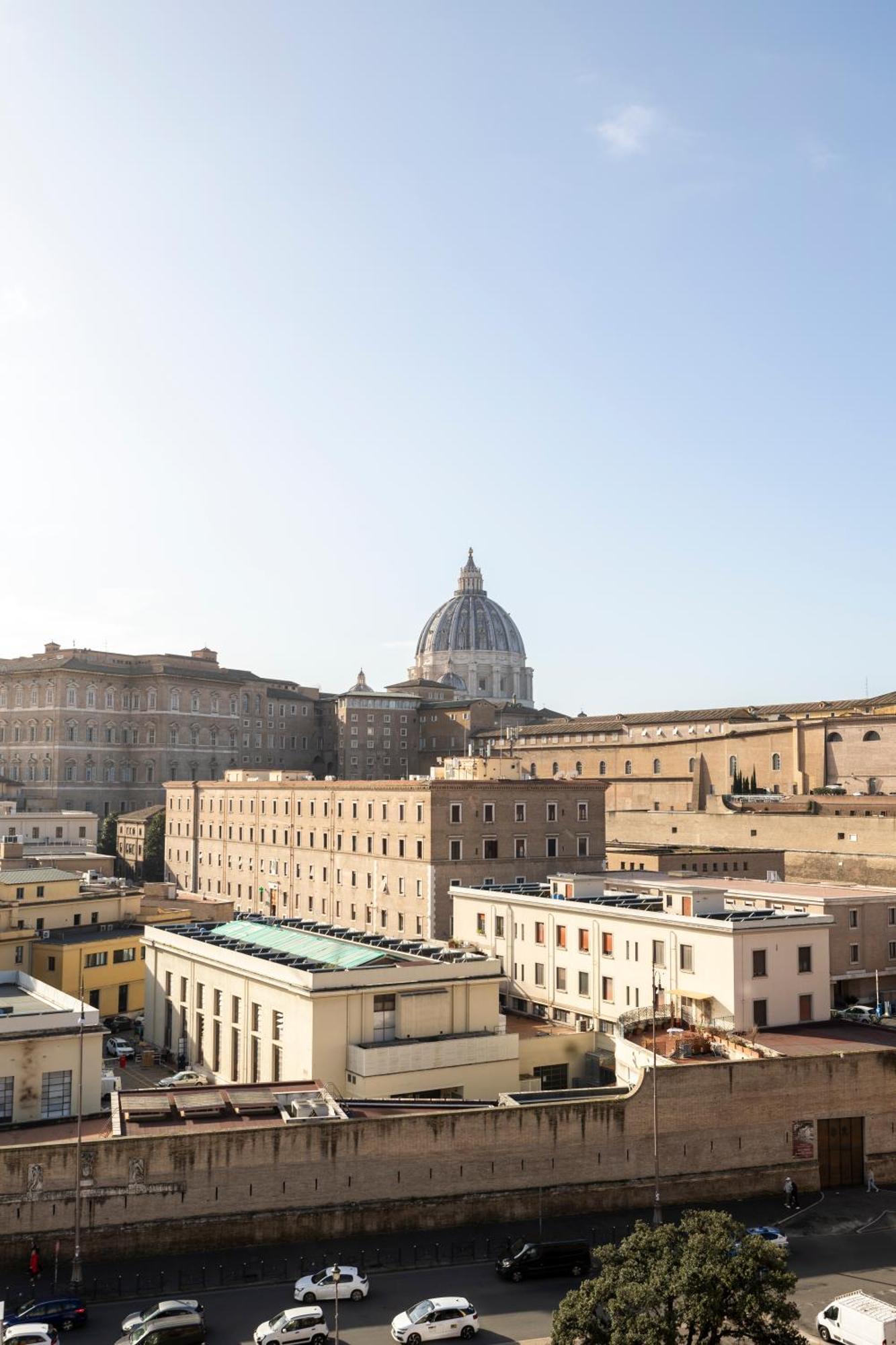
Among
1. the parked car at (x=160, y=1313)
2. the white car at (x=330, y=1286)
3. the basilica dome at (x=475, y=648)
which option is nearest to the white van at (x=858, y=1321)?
the white car at (x=330, y=1286)

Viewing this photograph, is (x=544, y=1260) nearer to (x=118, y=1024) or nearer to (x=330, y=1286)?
(x=330, y=1286)

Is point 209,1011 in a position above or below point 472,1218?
above

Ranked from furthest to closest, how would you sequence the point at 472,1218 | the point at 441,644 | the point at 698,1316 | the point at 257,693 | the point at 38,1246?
the point at 441,644 → the point at 257,693 → the point at 472,1218 → the point at 38,1246 → the point at 698,1316

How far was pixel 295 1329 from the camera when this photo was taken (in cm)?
2375

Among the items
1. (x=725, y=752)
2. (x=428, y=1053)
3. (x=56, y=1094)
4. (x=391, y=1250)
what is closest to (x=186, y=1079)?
(x=56, y=1094)

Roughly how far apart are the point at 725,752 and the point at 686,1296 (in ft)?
227

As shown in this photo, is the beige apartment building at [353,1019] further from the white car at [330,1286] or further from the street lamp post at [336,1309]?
the street lamp post at [336,1309]

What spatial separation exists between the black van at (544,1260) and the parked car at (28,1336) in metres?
9.75

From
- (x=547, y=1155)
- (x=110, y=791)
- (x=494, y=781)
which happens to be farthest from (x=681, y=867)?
(x=110, y=791)

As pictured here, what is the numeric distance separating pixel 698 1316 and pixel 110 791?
106743 millimetres

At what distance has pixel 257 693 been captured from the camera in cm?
13388

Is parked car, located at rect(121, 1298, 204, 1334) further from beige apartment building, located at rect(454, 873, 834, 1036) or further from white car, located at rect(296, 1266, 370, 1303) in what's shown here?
beige apartment building, located at rect(454, 873, 834, 1036)

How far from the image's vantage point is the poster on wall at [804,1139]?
34.5 meters

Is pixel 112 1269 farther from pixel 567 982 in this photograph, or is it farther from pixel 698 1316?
pixel 567 982
